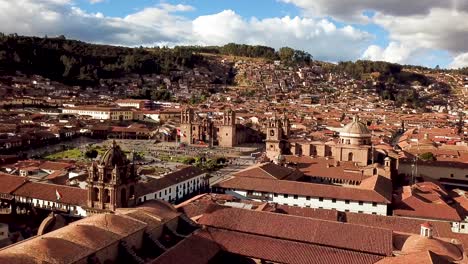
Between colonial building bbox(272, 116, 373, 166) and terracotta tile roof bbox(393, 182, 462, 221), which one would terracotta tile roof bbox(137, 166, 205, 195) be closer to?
colonial building bbox(272, 116, 373, 166)

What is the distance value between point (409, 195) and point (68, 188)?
29.0 m

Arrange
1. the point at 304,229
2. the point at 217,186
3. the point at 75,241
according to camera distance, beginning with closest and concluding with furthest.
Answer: the point at 75,241 < the point at 304,229 < the point at 217,186

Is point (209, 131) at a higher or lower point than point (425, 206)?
higher

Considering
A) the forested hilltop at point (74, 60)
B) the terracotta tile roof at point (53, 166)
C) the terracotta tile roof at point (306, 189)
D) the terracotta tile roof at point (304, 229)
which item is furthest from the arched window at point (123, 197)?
the forested hilltop at point (74, 60)


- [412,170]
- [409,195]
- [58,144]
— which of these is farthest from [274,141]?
[58,144]

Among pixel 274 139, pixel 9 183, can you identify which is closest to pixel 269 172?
pixel 274 139

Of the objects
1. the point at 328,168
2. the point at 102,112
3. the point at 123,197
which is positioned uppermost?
the point at 123,197

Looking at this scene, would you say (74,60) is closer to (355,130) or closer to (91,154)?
(91,154)

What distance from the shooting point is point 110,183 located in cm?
2692

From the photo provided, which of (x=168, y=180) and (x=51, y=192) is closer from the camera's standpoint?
(x=51, y=192)

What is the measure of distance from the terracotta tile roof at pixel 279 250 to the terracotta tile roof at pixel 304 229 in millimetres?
271

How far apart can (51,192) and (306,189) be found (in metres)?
21.8

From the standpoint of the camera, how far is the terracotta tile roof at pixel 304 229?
2423cm

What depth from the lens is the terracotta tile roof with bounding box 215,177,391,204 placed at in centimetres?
4009
